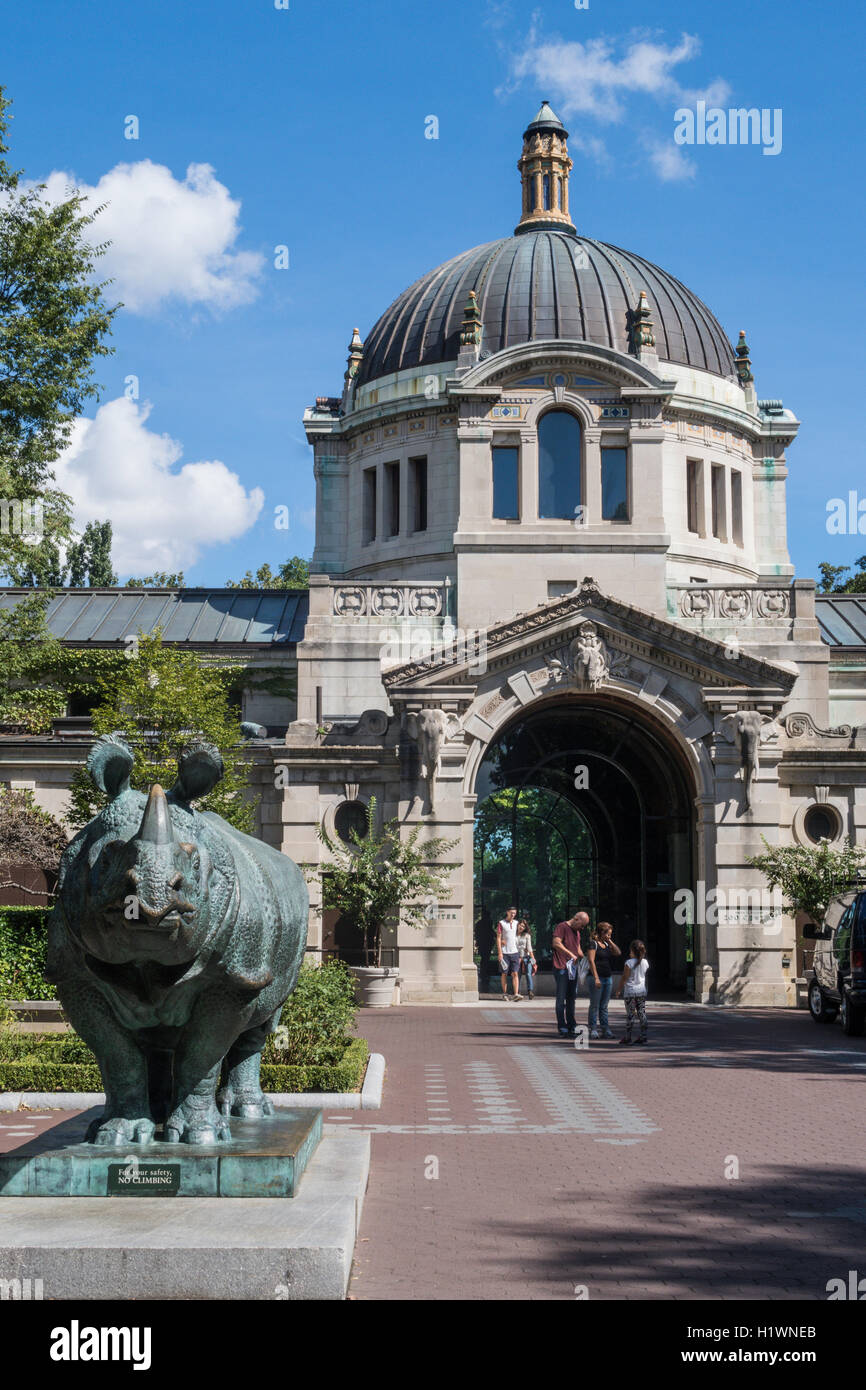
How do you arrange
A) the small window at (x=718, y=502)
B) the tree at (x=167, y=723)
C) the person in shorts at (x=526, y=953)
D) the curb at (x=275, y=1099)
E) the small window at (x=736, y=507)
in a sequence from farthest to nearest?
the small window at (x=736, y=507), the small window at (x=718, y=502), the person in shorts at (x=526, y=953), the tree at (x=167, y=723), the curb at (x=275, y=1099)

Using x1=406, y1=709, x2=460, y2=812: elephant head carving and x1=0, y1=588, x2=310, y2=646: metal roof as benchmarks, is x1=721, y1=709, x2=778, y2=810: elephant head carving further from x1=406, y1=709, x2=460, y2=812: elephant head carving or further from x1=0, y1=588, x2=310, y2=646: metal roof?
x1=0, y1=588, x2=310, y2=646: metal roof

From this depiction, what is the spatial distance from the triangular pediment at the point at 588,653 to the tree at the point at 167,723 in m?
4.34

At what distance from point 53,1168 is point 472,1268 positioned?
249cm

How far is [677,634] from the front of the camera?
34.0 metres

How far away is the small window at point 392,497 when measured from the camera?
4669cm

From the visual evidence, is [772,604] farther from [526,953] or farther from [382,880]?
[382,880]

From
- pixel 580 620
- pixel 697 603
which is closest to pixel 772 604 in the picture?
pixel 697 603

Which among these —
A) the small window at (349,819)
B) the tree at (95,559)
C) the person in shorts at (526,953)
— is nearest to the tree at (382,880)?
the small window at (349,819)

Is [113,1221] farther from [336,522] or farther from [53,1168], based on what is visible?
[336,522]

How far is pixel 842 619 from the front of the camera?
149 ft

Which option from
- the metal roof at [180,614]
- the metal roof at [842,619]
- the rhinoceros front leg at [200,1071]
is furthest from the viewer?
the metal roof at [180,614]

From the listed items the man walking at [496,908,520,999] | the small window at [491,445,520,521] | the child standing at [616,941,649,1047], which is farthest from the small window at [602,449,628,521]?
the child standing at [616,941,649,1047]

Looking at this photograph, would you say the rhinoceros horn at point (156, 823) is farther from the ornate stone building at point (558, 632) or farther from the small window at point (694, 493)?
the small window at point (694, 493)
